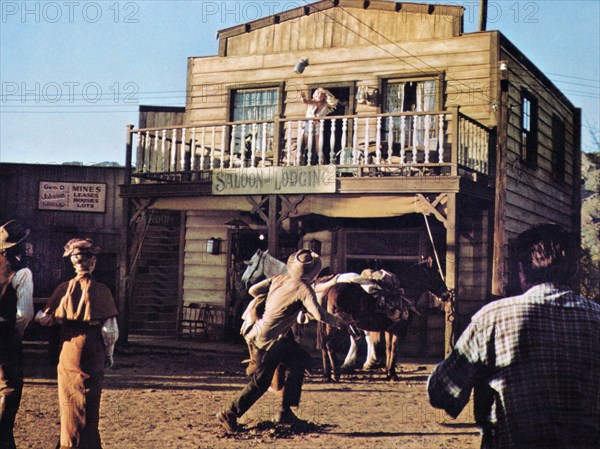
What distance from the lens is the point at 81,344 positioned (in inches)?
→ 221

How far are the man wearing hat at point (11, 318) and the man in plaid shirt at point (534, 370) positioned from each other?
3944 mm

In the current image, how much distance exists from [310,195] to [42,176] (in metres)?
9.50

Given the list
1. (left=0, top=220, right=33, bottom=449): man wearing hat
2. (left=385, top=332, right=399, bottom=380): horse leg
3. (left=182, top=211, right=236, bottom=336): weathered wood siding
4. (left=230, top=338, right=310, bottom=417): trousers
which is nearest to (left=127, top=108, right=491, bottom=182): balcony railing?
(left=182, top=211, right=236, bottom=336): weathered wood siding

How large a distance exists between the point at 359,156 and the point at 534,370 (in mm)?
10127

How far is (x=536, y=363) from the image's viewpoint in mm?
2820

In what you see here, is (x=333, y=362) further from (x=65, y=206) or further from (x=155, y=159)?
(x=65, y=206)

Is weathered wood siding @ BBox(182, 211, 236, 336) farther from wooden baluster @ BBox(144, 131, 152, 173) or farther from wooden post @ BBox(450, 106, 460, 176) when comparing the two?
wooden post @ BBox(450, 106, 460, 176)

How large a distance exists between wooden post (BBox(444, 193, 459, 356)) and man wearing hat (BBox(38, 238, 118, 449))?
690 centimetres

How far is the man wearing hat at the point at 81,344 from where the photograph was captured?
5.52m

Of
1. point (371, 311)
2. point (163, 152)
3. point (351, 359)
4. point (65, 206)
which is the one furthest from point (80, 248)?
point (65, 206)

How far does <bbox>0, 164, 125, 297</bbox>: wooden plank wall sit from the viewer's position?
18984 millimetres

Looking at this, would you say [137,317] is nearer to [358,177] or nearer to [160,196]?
[160,196]

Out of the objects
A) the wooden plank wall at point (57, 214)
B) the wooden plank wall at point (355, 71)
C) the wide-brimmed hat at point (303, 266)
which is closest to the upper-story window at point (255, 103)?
the wooden plank wall at point (355, 71)

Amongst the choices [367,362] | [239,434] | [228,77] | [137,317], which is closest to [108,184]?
[137,317]
